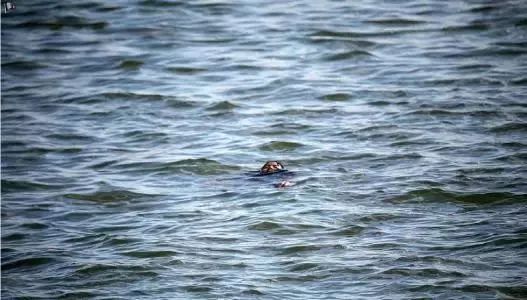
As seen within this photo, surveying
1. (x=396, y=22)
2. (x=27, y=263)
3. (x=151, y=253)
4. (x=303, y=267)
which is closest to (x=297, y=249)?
(x=303, y=267)

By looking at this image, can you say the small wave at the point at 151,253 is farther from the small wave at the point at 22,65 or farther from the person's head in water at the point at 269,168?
the small wave at the point at 22,65

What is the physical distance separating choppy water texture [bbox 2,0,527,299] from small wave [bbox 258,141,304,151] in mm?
30

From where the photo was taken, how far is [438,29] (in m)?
15.7

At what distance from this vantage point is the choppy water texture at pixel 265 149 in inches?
323

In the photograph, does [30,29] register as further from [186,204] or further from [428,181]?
[428,181]

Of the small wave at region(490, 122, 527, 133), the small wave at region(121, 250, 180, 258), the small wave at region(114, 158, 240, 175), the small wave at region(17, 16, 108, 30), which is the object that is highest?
the small wave at region(17, 16, 108, 30)

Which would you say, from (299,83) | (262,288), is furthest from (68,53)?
(262,288)

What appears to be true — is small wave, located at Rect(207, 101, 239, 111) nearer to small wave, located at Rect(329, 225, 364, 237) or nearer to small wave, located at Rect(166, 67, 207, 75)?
small wave, located at Rect(166, 67, 207, 75)

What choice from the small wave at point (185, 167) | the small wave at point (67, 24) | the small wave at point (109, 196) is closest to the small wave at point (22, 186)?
the small wave at point (109, 196)

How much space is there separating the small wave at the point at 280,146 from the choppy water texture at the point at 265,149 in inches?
1.2

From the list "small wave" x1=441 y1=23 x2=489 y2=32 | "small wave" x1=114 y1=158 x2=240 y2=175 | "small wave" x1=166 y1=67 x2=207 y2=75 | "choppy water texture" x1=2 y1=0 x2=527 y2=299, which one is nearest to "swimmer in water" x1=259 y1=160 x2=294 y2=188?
"choppy water texture" x1=2 y1=0 x2=527 y2=299

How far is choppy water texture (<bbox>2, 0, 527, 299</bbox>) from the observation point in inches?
323

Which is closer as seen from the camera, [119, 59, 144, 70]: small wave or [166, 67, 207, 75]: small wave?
[166, 67, 207, 75]: small wave

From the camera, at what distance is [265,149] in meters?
11.6
